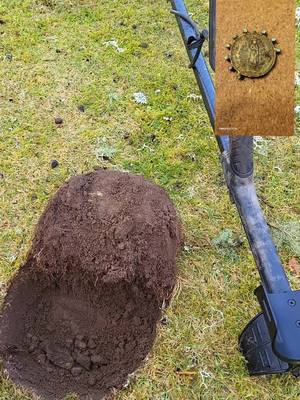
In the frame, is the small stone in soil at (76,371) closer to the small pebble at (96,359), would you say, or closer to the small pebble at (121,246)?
the small pebble at (96,359)

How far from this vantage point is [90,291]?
9.22 ft

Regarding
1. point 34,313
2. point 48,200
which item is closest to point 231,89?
point 34,313

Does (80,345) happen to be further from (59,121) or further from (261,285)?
(59,121)

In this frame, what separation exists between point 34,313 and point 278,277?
1.29 metres

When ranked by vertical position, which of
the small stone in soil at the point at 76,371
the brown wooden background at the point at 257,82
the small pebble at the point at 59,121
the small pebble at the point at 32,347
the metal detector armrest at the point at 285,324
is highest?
the brown wooden background at the point at 257,82

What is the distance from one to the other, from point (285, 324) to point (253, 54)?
105 cm

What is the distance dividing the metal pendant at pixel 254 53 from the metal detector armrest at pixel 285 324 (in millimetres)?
941

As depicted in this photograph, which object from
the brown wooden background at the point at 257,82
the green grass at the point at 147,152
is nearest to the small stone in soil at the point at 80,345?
the green grass at the point at 147,152

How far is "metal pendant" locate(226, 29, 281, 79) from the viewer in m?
1.56

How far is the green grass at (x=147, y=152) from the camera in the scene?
2.66 meters

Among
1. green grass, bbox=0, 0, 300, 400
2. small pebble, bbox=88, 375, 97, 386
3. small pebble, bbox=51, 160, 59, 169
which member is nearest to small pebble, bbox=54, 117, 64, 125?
green grass, bbox=0, 0, 300, 400

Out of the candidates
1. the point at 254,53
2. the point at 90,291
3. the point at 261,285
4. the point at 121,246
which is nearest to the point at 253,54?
the point at 254,53

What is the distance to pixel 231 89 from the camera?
62.6 inches

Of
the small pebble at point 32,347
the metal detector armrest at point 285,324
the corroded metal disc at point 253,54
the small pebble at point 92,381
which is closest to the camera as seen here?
the corroded metal disc at point 253,54
